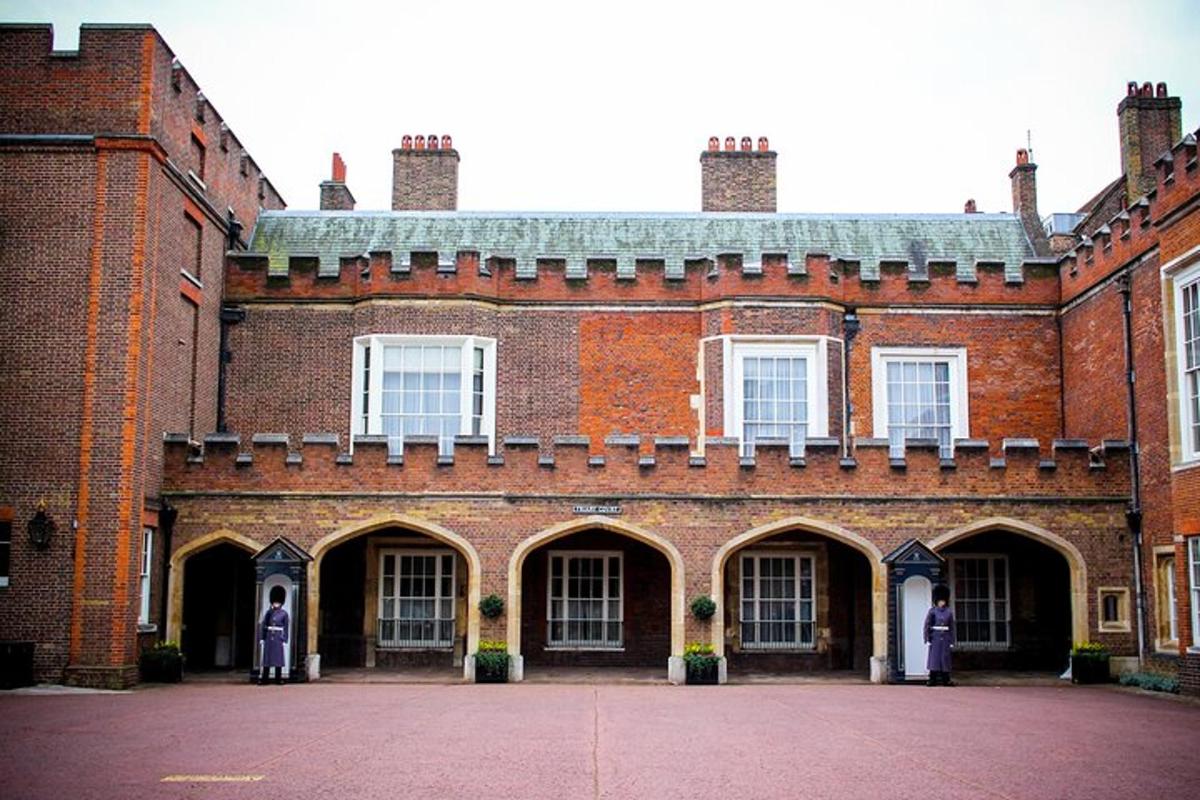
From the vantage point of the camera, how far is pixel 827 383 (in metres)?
22.9

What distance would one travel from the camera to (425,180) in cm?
2806

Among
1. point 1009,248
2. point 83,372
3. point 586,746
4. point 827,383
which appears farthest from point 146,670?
point 1009,248

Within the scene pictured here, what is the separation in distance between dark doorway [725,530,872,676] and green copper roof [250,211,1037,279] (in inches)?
242

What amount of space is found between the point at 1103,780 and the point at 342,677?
1307 cm

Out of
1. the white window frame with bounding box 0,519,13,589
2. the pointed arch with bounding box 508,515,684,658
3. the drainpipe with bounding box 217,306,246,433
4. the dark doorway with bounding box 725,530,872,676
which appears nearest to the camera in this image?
the white window frame with bounding box 0,519,13,589

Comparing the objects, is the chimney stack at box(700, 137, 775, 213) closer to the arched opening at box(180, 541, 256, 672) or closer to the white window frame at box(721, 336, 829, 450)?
the white window frame at box(721, 336, 829, 450)

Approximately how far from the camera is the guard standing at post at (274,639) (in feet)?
64.1

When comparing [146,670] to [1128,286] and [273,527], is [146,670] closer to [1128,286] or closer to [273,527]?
[273,527]

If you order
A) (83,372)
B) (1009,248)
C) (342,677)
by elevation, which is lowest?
(342,677)

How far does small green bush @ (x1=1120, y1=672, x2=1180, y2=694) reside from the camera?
1817 cm

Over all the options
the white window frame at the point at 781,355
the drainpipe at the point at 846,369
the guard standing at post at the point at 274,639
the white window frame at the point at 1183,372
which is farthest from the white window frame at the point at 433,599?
the white window frame at the point at 1183,372

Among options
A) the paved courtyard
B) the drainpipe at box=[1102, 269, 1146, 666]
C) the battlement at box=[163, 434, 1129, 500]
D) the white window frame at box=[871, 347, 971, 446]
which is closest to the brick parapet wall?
the white window frame at box=[871, 347, 971, 446]

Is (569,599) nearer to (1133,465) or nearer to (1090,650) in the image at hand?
(1090,650)

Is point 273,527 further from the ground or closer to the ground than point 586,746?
further from the ground
